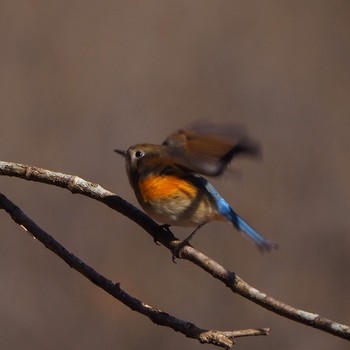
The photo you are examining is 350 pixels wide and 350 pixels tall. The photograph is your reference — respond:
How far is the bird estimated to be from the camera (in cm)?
284

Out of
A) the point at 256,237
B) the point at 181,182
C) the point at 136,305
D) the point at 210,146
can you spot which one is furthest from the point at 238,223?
the point at 136,305

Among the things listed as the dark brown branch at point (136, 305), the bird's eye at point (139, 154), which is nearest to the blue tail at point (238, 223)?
the bird's eye at point (139, 154)

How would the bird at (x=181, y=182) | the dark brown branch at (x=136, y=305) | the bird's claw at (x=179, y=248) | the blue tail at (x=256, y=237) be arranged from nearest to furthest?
1. the dark brown branch at (x=136, y=305)
2. the bird's claw at (x=179, y=248)
3. the bird at (x=181, y=182)
4. the blue tail at (x=256, y=237)

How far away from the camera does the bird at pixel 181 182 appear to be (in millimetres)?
2844

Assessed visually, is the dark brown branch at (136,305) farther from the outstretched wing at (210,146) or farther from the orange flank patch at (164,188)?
the orange flank patch at (164,188)

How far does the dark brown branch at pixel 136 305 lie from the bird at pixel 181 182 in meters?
0.30

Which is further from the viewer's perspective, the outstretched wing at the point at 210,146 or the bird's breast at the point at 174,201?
the bird's breast at the point at 174,201

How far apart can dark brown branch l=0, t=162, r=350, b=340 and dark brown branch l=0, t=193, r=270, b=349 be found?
0.30 ft

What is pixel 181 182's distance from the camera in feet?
10.8

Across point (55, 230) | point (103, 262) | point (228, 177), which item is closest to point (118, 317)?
point (103, 262)

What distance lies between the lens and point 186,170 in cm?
326

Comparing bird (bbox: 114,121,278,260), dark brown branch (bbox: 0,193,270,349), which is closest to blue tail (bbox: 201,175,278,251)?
bird (bbox: 114,121,278,260)

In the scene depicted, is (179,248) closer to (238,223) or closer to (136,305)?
(136,305)

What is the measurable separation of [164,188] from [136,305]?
79cm
